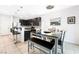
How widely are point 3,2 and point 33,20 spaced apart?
0.53 m

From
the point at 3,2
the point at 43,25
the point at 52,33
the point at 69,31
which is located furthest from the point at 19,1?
the point at 69,31

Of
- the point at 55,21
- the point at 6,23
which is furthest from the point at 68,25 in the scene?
the point at 6,23

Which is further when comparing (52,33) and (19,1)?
(52,33)

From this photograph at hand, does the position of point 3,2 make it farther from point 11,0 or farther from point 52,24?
point 52,24

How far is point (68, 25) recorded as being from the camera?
4.54 feet

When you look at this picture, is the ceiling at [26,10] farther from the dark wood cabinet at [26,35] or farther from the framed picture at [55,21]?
the dark wood cabinet at [26,35]

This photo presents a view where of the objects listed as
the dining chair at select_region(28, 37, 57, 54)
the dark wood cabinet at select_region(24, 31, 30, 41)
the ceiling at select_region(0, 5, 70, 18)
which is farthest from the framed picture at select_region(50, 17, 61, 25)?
the dark wood cabinet at select_region(24, 31, 30, 41)

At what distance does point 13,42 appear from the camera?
1.69m

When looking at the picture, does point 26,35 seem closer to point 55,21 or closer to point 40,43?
point 40,43

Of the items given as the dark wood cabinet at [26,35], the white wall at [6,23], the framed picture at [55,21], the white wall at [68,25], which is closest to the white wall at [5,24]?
the white wall at [6,23]

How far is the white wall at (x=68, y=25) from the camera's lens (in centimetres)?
130
